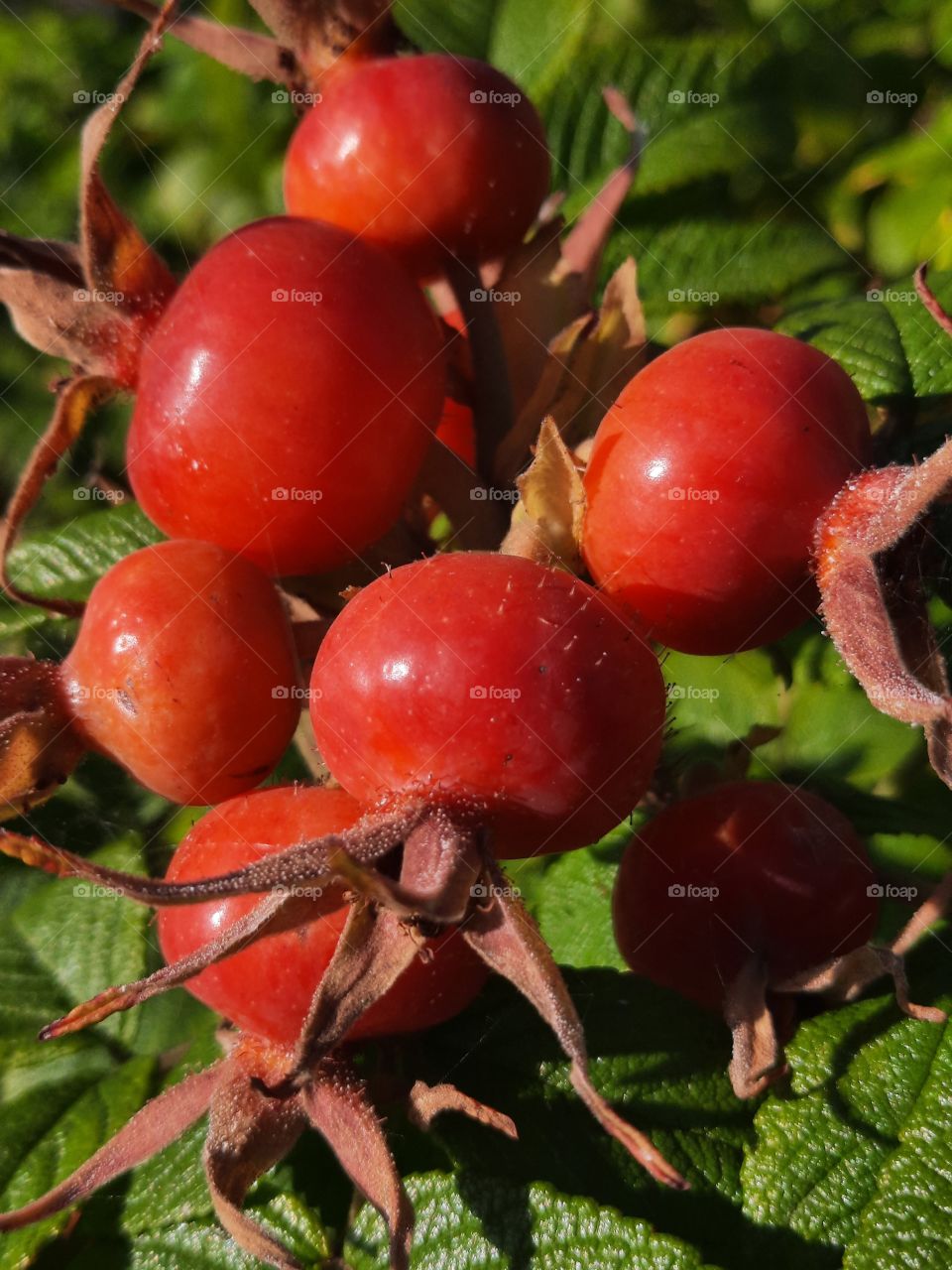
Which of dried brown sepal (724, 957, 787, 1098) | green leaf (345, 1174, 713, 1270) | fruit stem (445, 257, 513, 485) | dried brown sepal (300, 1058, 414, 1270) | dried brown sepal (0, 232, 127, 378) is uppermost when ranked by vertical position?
dried brown sepal (0, 232, 127, 378)

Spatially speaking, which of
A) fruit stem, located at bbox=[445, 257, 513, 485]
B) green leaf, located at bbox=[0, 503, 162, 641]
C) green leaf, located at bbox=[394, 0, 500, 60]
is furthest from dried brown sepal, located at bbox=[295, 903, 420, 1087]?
green leaf, located at bbox=[394, 0, 500, 60]

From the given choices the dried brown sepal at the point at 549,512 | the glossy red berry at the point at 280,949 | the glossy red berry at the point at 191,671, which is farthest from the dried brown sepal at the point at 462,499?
the glossy red berry at the point at 280,949

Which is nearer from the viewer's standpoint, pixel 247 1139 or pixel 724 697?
pixel 247 1139

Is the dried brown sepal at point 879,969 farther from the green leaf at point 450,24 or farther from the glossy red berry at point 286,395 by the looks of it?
the green leaf at point 450,24

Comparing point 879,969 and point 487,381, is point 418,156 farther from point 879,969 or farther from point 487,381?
point 879,969

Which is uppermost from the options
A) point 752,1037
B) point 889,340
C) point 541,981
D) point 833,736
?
point 541,981

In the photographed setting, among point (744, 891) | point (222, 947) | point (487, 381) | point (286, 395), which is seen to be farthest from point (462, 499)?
point (222, 947)

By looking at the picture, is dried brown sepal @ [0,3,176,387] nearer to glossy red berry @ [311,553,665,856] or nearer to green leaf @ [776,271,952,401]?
glossy red berry @ [311,553,665,856]

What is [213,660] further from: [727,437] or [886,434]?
[886,434]
